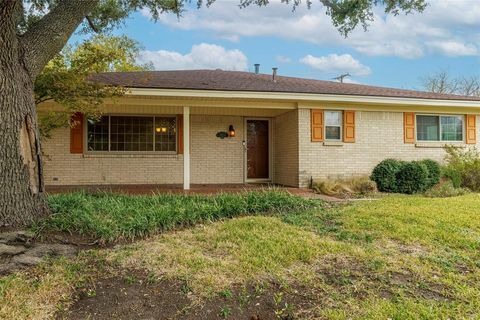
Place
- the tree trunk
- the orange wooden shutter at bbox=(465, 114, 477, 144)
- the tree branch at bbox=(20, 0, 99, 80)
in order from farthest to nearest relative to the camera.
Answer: the orange wooden shutter at bbox=(465, 114, 477, 144) < the tree branch at bbox=(20, 0, 99, 80) < the tree trunk

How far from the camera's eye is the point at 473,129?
41.9 ft

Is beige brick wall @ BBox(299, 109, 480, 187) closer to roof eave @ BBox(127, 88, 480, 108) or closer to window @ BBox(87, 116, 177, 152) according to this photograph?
roof eave @ BBox(127, 88, 480, 108)

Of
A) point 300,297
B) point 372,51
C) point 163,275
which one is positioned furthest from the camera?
point 372,51

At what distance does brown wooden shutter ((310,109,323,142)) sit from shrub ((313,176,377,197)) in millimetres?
1348

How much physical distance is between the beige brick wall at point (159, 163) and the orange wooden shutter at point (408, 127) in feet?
17.4

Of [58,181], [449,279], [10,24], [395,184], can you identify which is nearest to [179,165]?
[58,181]

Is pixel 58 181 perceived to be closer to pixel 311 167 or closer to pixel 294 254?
pixel 311 167

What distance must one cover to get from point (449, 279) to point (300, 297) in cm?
159

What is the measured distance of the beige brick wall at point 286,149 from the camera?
37.8 feet

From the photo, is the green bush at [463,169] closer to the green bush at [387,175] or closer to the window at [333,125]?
the green bush at [387,175]

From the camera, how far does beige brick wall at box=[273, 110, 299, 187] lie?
37.8 ft

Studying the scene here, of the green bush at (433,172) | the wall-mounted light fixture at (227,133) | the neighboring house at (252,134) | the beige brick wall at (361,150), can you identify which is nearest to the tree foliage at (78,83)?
the neighboring house at (252,134)

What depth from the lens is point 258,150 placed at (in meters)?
13.2

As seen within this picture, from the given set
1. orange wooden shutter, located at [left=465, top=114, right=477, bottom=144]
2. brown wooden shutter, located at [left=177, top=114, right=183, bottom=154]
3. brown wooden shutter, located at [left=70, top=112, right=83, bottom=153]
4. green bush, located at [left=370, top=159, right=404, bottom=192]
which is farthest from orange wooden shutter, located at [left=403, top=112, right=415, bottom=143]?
brown wooden shutter, located at [left=70, top=112, right=83, bottom=153]
